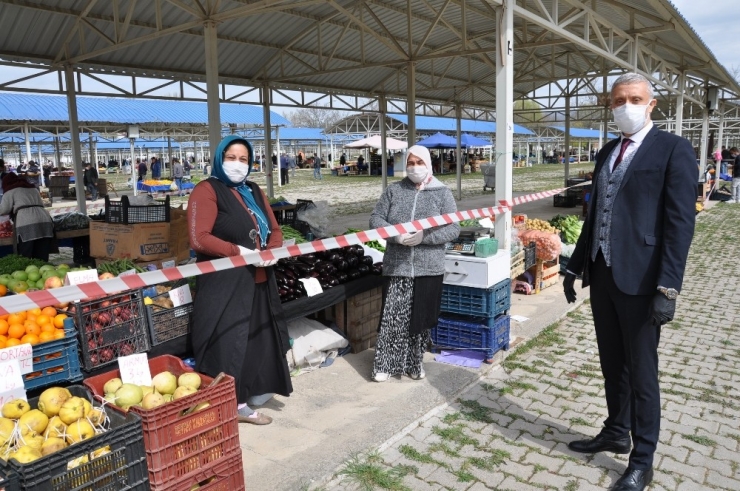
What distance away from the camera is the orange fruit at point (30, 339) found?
9.95 ft

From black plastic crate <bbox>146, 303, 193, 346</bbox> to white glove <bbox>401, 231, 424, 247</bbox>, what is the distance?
1.55 metres

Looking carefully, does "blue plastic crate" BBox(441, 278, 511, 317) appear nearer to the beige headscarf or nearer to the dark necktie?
the beige headscarf

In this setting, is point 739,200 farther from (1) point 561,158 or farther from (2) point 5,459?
(1) point 561,158

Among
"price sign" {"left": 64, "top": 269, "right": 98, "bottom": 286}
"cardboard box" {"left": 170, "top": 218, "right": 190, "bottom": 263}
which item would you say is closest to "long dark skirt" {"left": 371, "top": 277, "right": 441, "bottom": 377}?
"price sign" {"left": 64, "top": 269, "right": 98, "bottom": 286}

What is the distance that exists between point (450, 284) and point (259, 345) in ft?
6.36

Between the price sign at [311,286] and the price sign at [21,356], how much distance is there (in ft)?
6.92

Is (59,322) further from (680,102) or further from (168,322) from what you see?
(680,102)

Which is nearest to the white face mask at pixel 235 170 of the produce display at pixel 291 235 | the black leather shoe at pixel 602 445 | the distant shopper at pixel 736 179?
the black leather shoe at pixel 602 445

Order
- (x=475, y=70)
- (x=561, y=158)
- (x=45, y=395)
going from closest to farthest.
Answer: (x=45, y=395), (x=475, y=70), (x=561, y=158)

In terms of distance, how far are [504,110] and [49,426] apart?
4464mm

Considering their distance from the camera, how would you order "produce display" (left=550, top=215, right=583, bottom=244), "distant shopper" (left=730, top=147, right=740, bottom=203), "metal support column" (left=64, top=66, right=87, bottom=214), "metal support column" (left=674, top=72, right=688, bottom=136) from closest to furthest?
"produce display" (left=550, top=215, right=583, bottom=244), "metal support column" (left=64, top=66, right=87, bottom=214), "metal support column" (left=674, top=72, right=688, bottom=136), "distant shopper" (left=730, top=147, right=740, bottom=203)

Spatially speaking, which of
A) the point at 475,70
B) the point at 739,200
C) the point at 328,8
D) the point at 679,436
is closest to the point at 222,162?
the point at 679,436

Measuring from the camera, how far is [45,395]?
2.66 m

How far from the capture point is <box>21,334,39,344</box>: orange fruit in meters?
3.03
